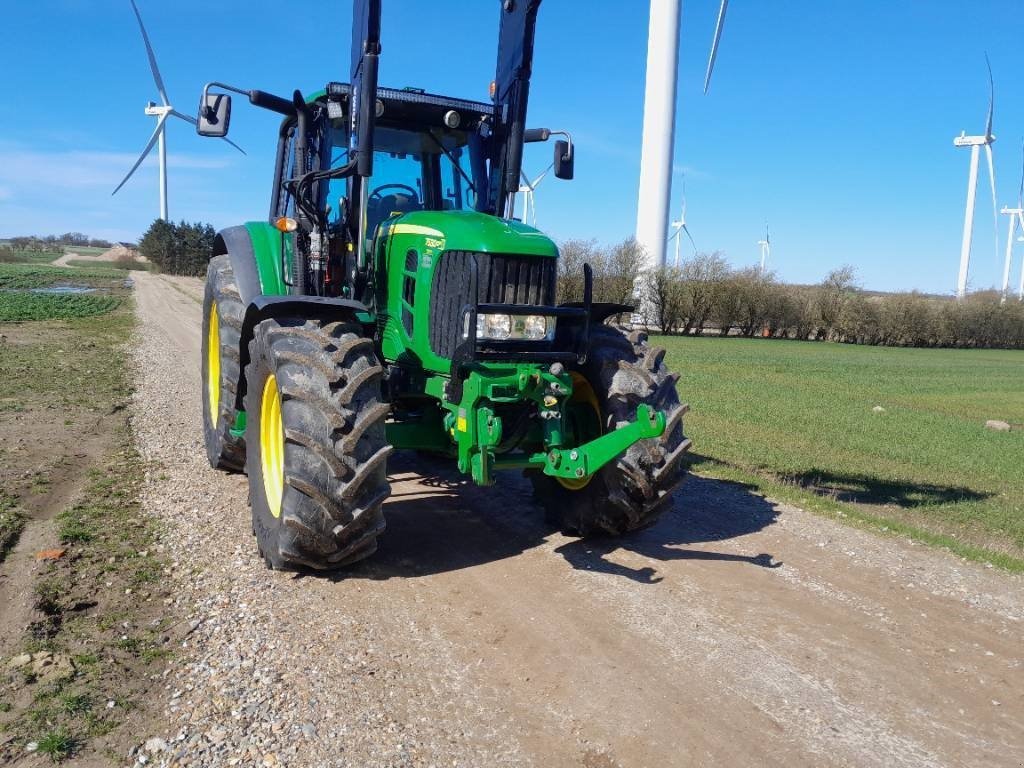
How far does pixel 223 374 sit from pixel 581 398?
3121mm

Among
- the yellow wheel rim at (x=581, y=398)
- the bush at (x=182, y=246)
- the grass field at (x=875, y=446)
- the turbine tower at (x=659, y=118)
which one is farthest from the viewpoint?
the bush at (x=182, y=246)

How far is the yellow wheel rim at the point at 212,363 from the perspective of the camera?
8.10m

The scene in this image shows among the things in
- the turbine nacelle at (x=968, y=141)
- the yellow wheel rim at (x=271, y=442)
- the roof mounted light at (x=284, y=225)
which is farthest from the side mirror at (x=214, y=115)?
the turbine nacelle at (x=968, y=141)

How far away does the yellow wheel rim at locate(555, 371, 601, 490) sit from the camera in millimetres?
5793

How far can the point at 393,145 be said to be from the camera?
6.25 meters

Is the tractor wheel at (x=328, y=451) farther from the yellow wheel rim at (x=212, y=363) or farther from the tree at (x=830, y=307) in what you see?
the tree at (x=830, y=307)

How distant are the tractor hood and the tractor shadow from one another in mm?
2011

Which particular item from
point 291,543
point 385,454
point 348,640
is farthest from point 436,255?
point 348,640

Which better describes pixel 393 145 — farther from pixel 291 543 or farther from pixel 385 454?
pixel 291 543

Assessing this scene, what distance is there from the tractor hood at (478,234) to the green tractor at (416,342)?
1 centimetres

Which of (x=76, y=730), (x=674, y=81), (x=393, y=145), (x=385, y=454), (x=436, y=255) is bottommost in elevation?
(x=76, y=730)

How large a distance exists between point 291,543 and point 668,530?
299 cm

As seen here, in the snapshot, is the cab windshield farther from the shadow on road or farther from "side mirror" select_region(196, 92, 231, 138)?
the shadow on road

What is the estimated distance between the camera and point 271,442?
5.55 m
